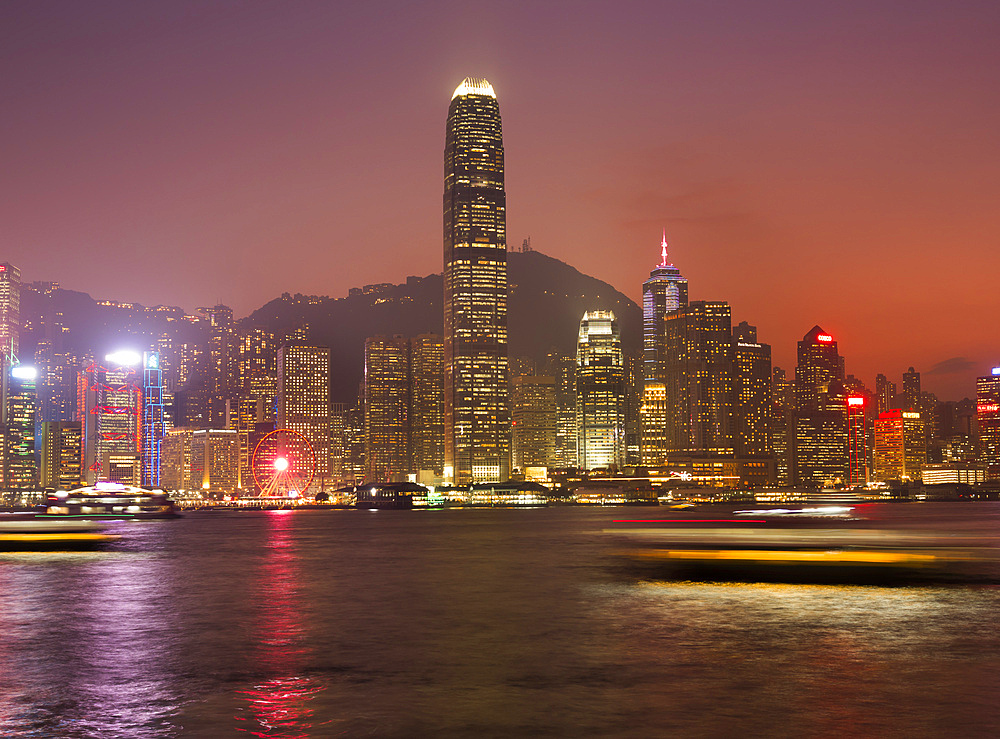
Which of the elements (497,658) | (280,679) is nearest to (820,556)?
(497,658)

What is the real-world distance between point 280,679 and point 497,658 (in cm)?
555

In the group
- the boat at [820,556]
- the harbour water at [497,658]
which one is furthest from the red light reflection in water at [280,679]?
the boat at [820,556]

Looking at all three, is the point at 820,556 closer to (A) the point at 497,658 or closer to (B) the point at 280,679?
(A) the point at 497,658

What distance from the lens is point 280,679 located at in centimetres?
2209

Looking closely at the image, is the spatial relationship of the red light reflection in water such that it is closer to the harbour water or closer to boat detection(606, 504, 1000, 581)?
the harbour water

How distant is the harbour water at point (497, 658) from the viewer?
1769 cm

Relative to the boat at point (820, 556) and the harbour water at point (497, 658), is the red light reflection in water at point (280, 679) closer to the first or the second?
the harbour water at point (497, 658)

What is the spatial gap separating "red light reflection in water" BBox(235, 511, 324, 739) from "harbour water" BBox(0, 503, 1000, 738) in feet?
0.26

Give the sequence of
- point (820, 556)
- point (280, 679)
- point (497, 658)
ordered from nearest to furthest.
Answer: point (280, 679), point (497, 658), point (820, 556)

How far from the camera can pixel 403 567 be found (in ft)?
189

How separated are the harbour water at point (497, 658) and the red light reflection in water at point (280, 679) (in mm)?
79

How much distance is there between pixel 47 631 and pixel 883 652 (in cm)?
2443

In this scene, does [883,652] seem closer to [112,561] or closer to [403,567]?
[403,567]

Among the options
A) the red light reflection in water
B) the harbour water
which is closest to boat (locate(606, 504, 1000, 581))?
the harbour water
